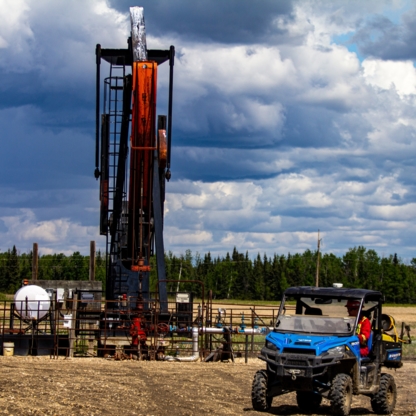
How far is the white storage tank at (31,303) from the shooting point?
85.1ft

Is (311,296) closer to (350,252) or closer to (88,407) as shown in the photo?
(88,407)

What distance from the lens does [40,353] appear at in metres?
25.1

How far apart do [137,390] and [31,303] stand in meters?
11.8

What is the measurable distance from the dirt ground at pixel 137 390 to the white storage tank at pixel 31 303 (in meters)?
4.08

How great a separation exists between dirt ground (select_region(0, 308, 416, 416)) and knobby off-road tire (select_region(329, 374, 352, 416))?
106 centimetres

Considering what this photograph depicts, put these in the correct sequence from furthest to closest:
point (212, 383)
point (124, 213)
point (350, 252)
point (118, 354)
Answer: point (350, 252), point (124, 213), point (118, 354), point (212, 383)

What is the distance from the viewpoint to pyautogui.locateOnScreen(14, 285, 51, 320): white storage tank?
25938 mm

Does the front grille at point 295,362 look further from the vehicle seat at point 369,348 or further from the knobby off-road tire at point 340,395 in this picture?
the vehicle seat at point 369,348

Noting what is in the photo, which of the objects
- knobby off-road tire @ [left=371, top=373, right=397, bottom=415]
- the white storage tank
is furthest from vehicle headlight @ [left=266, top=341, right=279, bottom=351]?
the white storage tank

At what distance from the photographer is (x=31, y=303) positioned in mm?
26297

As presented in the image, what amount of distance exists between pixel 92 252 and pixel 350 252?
10181cm

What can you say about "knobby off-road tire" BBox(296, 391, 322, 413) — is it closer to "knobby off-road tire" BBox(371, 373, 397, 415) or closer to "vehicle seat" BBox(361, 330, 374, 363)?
"knobby off-road tire" BBox(371, 373, 397, 415)

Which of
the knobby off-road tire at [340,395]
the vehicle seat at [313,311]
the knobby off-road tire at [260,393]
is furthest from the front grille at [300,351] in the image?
the vehicle seat at [313,311]

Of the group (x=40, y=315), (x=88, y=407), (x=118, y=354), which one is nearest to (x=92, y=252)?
Answer: (x=40, y=315)
